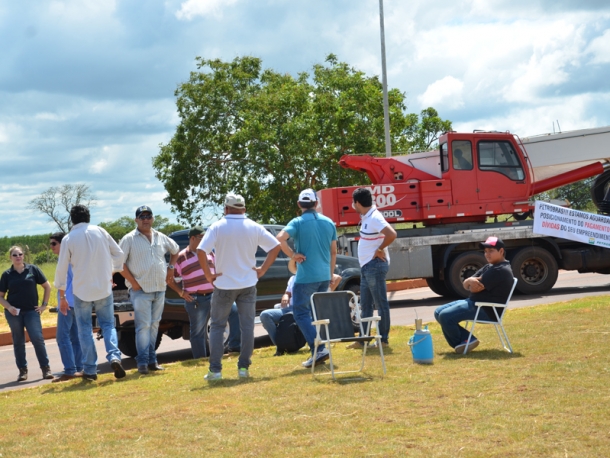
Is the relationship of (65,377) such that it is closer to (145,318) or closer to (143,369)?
(143,369)

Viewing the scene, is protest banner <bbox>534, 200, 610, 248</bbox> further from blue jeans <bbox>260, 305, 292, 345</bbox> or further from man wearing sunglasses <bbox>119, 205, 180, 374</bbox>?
man wearing sunglasses <bbox>119, 205, 180, 374</bbox>

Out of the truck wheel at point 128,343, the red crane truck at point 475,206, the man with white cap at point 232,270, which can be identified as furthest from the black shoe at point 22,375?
the red crane truck at point 475,206

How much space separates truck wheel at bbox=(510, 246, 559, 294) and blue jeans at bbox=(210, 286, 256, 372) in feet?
36.2

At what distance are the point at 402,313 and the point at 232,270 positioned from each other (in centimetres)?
871

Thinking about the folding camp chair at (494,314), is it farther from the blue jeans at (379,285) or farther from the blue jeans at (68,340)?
the blue jeans at (68,340)

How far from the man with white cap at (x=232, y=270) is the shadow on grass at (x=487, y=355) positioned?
2.19 m

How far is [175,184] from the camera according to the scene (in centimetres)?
3544

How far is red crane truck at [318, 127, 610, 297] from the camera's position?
18609 millimetres

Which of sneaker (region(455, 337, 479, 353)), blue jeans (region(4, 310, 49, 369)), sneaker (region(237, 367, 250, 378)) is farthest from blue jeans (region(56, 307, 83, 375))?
sneaker (region(455, 337, 479, 353))

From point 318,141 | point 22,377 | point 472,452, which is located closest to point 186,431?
point 472,452

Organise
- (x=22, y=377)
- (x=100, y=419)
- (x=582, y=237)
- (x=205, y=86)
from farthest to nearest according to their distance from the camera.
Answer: (x=205, y=86) → (x=582, y=237) → (x=22, y=377) → (x=100, y=419)

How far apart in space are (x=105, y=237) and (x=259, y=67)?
93.3 ft

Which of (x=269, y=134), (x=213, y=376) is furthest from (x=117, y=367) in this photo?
(x=269, y=134)

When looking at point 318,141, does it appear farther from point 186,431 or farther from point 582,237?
point 186,431
